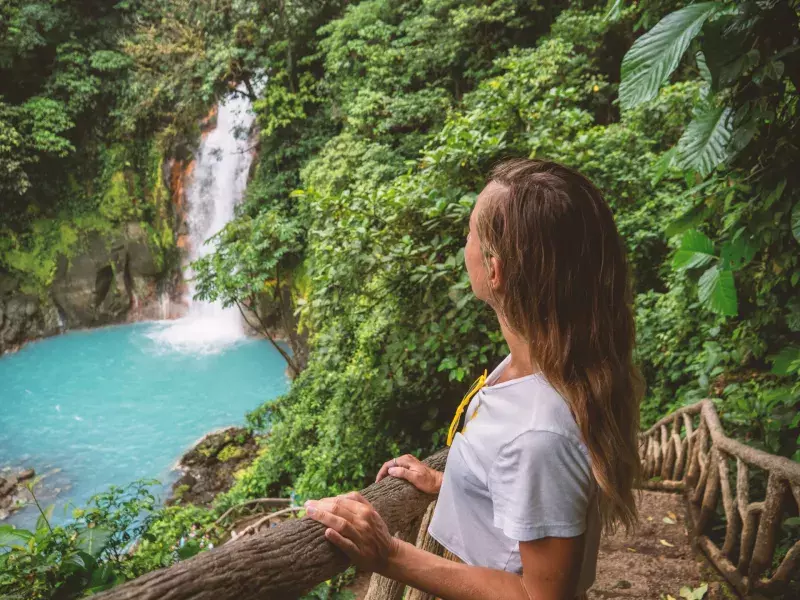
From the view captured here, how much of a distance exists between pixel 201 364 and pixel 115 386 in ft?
6.26

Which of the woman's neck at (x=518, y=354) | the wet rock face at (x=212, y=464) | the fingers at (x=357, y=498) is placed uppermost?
the woman's neck at (x=518, y=354)

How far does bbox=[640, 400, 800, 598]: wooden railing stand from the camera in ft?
7.83

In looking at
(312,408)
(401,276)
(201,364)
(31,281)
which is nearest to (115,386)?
(201,364)

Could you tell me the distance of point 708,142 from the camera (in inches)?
80.5

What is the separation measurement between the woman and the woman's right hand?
0.26 m

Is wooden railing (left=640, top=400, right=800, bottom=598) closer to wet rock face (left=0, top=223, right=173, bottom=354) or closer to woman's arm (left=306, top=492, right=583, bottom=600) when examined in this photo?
woman's arm (left=306, top=492, right=583, bottom=600)

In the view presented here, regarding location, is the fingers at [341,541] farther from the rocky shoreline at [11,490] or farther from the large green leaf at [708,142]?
the rocky shoreline at [11,490]

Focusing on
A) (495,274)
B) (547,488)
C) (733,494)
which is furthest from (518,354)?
(733,494)

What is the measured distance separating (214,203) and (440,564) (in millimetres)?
15772

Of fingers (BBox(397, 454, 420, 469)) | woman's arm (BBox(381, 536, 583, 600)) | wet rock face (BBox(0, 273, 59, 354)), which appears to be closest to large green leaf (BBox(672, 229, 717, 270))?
fingers (BBox(397, 454, 420, 469))

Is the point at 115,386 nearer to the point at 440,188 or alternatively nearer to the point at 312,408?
the point at 312,408

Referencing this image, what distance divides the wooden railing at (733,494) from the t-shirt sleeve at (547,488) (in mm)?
2066

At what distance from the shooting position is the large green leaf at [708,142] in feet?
6.61

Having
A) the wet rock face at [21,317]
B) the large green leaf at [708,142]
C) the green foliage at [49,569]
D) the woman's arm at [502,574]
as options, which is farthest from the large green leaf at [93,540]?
the wet rock face at [21,317]
